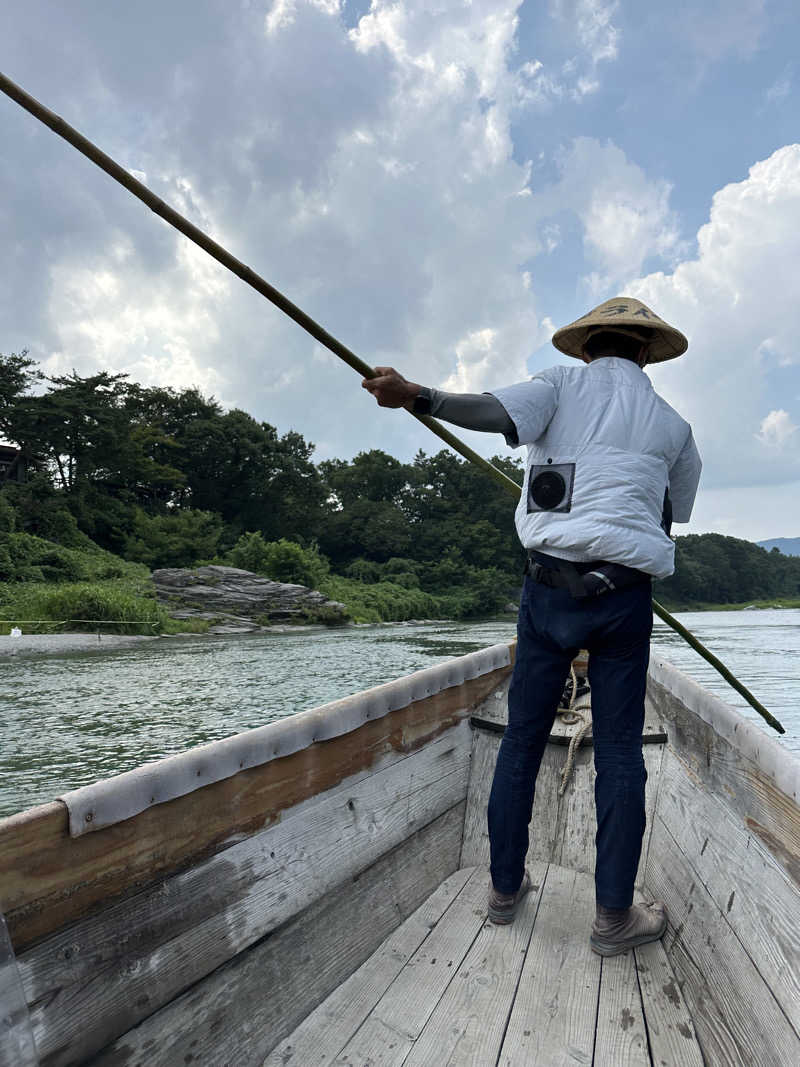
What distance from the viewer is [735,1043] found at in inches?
47.4

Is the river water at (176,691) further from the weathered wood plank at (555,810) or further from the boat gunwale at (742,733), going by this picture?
the boat gunwale at (742,733)

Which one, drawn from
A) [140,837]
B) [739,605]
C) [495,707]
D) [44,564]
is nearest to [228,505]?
[44,564]

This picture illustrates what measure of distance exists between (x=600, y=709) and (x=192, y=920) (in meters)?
0.94

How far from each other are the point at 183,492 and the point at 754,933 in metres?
33.3

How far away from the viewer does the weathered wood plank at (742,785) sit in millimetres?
1187

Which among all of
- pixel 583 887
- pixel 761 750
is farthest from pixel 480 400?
pixel 583 887

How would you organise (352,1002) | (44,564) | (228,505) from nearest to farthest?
(352,1002) < (44,564) < (228,505)

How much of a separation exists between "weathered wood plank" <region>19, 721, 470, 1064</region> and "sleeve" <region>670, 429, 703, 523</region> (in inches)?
39.3

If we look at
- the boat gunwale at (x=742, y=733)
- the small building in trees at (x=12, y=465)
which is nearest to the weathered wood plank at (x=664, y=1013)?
the boat gunwale at (x=742, y=733)

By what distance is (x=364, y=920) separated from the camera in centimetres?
152

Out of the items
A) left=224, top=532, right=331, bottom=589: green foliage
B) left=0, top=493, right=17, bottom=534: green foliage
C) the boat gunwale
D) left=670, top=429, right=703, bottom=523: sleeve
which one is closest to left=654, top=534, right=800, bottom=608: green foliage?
left=224, top=532, right=331, bottom=589: green foliage

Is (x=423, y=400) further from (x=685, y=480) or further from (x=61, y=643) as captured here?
(x=61, y=643)

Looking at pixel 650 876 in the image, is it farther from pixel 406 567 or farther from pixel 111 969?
pixel 406 567

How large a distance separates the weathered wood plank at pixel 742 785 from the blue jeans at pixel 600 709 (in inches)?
7.5
